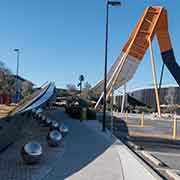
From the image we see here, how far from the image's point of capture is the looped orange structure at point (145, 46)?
5294cm

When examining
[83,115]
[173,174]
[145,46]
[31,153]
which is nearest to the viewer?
[31,153]

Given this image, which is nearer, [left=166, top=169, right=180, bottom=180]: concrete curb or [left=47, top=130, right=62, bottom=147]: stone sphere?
[left=166, top=169, right=180, bottom=180]: concrete curb

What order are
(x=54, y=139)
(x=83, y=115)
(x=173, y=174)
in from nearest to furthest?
(x=173, y=174)
(x=54, y=139)
(x=83, y=115)

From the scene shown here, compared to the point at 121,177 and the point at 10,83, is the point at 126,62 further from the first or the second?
Answer: the point at 121,177

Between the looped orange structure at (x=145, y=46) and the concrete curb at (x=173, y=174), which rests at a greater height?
the looped orange structure at (x=145, y=46)

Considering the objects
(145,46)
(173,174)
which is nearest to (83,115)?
(173,174)

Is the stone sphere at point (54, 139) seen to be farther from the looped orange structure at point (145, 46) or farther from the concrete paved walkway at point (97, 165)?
the looped orange structure at point (145, 46)

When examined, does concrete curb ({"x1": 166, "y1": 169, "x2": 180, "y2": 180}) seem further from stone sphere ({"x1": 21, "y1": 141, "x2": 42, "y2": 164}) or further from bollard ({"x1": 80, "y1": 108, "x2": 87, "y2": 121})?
bollard ({"x1": 80, "y1": 108, "x2": 87, "y2": 121})

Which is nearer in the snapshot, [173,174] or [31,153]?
[31,153]

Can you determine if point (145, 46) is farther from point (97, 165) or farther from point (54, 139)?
point (97, 165)

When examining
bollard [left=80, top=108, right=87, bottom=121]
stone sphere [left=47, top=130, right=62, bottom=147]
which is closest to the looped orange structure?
bollard [left=80, top=108, right=87, bottom=121]

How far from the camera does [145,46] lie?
54.6 metres

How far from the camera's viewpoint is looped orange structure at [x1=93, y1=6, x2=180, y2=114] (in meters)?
52.9

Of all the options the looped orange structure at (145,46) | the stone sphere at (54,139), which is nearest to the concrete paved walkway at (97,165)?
the stone sphere at (54,139)
